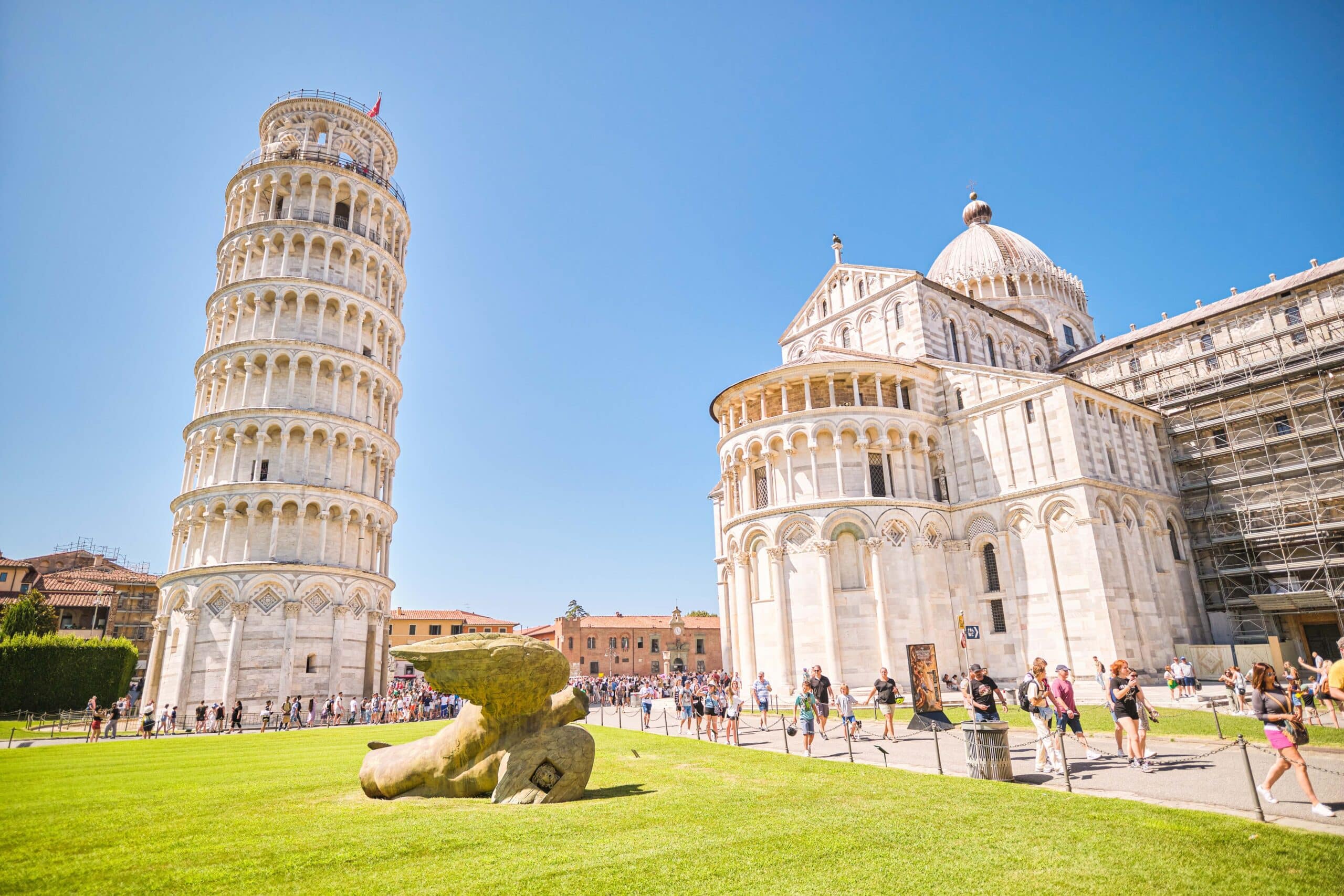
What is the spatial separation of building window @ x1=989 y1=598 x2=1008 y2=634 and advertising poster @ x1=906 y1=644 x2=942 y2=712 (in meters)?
11.7

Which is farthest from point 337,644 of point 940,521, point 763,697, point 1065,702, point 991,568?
point 1065,702

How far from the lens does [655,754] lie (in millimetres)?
16734

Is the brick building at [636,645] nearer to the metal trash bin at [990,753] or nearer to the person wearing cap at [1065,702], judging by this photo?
the person wearing cap at [1065,702]

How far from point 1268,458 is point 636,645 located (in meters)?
60.2

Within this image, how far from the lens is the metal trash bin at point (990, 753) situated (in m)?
11.7

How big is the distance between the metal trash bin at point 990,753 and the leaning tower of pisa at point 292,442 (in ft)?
109

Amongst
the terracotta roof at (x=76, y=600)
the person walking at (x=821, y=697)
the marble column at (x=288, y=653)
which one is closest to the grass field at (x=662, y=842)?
the person walking at (x=821, y=697)

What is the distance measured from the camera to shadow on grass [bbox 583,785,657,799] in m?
10.8

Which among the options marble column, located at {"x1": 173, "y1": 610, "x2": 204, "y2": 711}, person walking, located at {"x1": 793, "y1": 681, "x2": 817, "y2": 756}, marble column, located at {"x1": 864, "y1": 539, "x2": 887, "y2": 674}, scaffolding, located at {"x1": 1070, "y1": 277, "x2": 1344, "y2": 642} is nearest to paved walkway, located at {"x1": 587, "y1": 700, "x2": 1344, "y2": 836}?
person walking, located at {"x1": 793, "y1": 681, "x2": 817, "y2": 756}

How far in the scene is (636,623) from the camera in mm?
80750

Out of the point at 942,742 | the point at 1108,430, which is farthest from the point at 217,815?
the point at 1108,430

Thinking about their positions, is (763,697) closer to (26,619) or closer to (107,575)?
(26,619)

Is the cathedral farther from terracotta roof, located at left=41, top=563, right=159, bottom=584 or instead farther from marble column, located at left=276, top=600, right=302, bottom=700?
terracotta roof, located at left=41, top=563, right=159, bottom=584

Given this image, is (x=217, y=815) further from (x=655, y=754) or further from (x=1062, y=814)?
(x=1062, y=814)
